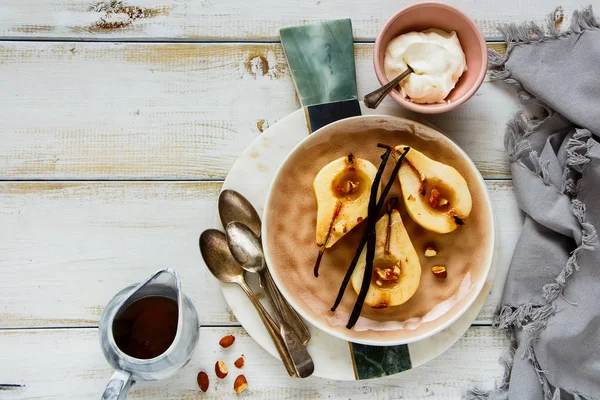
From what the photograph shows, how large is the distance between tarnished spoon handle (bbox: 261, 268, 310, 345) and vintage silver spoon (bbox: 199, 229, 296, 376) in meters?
0.02

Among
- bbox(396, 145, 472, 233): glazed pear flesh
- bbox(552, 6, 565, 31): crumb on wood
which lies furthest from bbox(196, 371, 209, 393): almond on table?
bbox(552, 6, 565, 31): crumb on wood

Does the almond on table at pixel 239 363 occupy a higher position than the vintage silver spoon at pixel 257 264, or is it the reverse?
the vintage silver spoon at pixel 257 264

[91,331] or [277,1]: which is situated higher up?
[277,1]

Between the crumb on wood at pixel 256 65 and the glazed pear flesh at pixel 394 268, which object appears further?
the crumb on wood at pixel 256 65

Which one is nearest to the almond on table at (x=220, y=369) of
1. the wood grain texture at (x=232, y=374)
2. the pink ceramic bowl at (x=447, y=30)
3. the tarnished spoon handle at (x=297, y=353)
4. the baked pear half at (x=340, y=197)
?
the wood grain texture at (x=232, y=374)

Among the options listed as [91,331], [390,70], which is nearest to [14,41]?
[91,331]

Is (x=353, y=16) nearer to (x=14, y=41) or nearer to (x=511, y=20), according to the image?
(x=511, y=20)

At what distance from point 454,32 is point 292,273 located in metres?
0.40

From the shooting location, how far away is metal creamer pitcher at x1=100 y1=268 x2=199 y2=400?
30.0 inches

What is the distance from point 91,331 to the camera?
2.97ft

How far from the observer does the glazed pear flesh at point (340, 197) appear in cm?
81

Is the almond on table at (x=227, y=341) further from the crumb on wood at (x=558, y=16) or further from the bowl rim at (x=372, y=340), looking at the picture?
the crumb on wood at (x=558, y=16)

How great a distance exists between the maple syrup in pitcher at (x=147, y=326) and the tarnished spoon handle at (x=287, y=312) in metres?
0.14

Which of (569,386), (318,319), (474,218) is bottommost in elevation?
(569,386)
